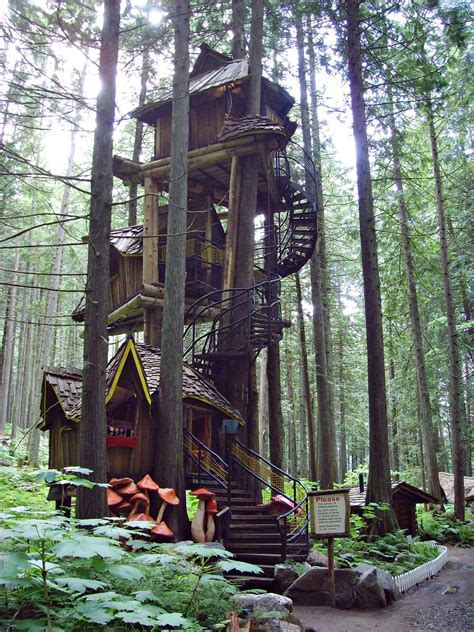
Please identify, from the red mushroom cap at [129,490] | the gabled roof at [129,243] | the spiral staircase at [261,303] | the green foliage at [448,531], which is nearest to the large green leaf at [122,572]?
the red mushroom cap at [129,490]

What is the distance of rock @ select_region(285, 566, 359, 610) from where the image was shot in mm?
8961

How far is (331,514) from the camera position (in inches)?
368

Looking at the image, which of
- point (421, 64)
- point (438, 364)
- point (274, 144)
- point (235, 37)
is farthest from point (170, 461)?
point (438, 364)

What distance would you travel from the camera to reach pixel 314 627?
25.2 ft

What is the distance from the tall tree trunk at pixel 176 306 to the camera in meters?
10.3

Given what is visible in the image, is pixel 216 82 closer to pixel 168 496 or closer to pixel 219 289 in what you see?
pixel 219 289

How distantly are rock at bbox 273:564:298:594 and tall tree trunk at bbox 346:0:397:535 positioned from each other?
12.8 feet

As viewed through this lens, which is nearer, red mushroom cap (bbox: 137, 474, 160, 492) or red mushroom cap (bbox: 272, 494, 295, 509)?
red mushroom cap (bbox: 137, 474, 160, 492)

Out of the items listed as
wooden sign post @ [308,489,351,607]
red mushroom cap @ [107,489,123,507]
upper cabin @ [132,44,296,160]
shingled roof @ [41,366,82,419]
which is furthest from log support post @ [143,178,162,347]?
wooden sign post @ [308,489,351,607]

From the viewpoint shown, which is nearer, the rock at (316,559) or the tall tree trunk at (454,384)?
the rock at (316,559)

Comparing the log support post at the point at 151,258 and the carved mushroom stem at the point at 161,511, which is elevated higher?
the log support post at the point at 151,258

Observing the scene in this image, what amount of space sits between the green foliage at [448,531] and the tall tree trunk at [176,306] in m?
10.2

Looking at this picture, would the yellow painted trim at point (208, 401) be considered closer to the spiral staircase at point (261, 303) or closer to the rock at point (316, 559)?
the spiral staircase at point (261, 303)

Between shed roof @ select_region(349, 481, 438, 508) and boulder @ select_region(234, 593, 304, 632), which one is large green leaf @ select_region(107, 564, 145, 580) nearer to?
boulder @ select_region(234, 593, 304, 632)
